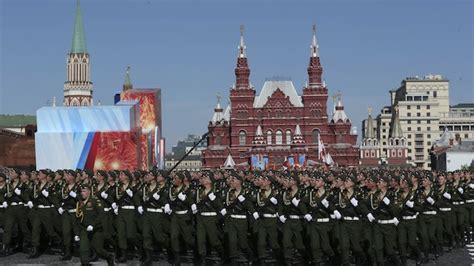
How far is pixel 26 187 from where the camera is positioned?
763 inches

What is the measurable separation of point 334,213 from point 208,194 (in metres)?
2.56

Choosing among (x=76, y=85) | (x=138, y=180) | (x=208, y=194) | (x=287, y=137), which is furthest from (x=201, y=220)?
(x=76, y=85)

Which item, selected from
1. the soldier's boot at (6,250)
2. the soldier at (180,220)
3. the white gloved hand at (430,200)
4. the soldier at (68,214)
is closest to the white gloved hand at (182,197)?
the soldier at (180,220)

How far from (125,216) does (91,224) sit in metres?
1.03

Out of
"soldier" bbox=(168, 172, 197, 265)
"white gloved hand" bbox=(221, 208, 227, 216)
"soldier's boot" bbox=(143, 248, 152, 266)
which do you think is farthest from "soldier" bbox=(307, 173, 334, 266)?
"soldier's boot" bbox=(143, 248, 152, 266)

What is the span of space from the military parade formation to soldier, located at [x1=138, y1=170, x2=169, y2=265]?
0.02m

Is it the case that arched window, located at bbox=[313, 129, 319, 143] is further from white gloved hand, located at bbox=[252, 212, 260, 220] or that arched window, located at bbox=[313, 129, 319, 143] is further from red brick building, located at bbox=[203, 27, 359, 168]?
white gloved hand, located at bbox=[252, 212, 260, 220]

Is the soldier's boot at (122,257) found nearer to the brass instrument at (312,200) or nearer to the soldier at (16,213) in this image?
the soldier at (16,213)

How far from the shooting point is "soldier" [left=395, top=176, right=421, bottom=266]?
17.0 metres

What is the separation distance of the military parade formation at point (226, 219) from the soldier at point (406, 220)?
0.02 m

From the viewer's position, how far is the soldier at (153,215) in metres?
17.4

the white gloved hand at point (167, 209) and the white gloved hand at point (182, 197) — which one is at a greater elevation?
the white gloved hand at point (182, 197)

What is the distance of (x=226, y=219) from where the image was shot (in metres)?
16.8

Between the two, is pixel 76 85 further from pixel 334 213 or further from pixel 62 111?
pixel 334 213
